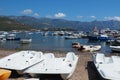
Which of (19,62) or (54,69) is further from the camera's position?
(19,62)

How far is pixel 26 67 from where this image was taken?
58.6ft

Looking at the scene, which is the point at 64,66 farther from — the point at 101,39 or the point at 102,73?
the point at 101,39

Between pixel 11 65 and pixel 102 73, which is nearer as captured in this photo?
pixel 102 73

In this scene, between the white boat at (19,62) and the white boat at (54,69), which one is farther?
the white boat at (19,62)

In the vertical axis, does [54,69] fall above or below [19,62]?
below

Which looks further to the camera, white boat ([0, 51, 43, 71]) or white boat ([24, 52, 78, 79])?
white boat ([0, 51, 43, 71])

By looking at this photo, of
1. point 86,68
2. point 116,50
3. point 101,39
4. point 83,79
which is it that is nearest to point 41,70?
point 83,79

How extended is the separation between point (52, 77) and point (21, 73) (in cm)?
188

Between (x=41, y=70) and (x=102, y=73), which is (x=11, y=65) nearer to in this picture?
(x=41, y=70)

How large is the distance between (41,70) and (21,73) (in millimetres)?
1641

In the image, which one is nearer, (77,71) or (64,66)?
(64,66)

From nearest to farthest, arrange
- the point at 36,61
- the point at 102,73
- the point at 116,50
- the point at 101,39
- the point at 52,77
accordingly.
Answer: the point at 102,73 < the point at 52,77 < the point at 36,61 < the point at 116,50 < the point at 101,39

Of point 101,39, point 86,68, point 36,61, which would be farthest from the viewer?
point 101,39

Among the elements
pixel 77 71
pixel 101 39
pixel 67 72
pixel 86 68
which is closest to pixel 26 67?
pixel 67 72
